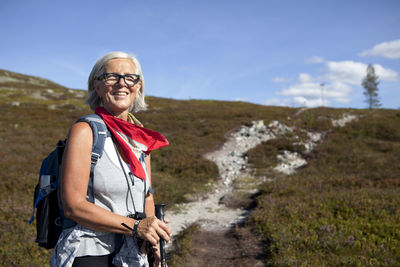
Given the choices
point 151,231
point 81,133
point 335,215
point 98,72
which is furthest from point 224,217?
point 81,133

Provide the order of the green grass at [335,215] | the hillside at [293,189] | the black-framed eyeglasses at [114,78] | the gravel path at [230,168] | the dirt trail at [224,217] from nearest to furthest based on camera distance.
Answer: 1. the black-framed eyeglasses at [114,78]
2. the green grass at [335,215]
3. the hillside at [293,189]
4. the dirt trail at [224,217]
5. the gravel path at [230,168]

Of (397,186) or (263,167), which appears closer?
→ (397,186)

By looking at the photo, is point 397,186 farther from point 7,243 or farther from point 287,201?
point 7,243

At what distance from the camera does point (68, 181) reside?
1.73 meters

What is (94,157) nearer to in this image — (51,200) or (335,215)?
(51,200)

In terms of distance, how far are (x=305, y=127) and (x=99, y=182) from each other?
24.6 metres

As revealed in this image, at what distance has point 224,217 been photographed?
9477 millimetres

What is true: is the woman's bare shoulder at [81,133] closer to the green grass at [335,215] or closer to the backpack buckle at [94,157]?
the backpack buckle at [94,157]

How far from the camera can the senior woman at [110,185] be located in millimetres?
1743

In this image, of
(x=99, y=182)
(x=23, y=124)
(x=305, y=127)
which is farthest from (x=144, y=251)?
(x=23, y=124)

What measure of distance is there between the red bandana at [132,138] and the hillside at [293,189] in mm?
4387

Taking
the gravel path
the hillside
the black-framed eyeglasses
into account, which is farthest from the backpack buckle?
the gravel path

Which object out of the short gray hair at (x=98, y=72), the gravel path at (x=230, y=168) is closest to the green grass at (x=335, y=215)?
the gravel path at (x=230, y=168)

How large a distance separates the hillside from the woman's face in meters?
4.70
